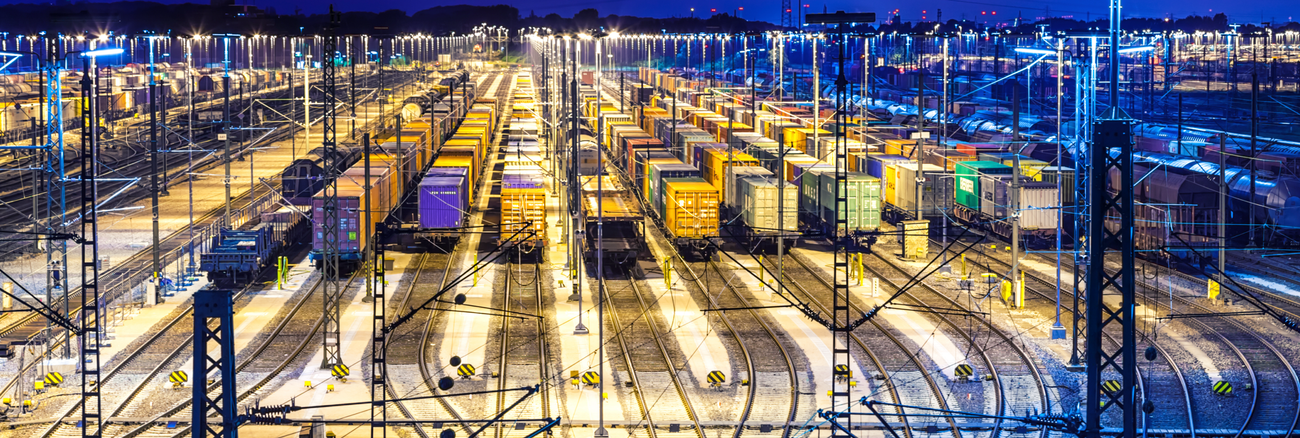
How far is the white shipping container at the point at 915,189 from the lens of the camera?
158 ft

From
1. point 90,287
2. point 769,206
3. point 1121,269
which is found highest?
point 1121,269

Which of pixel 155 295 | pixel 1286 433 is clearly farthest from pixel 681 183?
pixel 1286 433

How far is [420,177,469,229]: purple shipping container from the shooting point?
141 feet

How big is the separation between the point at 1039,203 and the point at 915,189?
6833mm

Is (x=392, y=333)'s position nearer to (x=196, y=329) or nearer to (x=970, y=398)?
(x=970, y=398)

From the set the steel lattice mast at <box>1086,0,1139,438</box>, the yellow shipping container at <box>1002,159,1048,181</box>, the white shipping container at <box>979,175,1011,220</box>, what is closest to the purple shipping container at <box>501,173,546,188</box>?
the white shipping container at <box>979,175,1011,220</box>

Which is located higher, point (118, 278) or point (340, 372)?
point (118, 278)

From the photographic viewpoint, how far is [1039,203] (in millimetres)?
41688

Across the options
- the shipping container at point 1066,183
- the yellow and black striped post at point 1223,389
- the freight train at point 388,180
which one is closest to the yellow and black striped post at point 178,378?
the freight train at point 388,180

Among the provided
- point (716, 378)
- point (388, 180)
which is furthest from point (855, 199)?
point (716, 378)

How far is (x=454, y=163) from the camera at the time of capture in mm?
53219

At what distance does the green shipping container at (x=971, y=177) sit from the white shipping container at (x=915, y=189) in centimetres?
65

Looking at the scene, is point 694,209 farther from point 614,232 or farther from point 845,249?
point 845,249

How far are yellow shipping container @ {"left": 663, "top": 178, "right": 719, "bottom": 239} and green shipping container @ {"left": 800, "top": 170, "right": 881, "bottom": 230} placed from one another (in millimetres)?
3861
